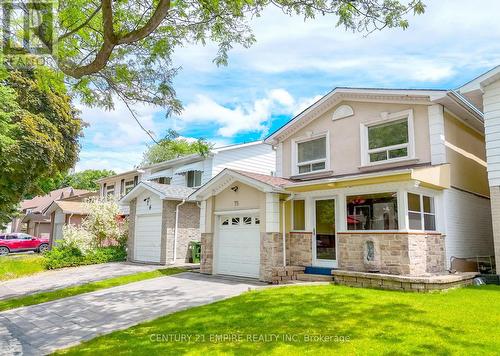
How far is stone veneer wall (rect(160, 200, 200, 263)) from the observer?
64.3 feet

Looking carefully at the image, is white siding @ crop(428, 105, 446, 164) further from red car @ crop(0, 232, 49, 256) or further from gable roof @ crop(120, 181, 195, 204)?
red car @ crop(0, 232, 49, 256)

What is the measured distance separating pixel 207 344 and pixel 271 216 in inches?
292

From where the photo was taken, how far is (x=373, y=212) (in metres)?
12.2

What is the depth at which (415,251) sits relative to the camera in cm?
1107

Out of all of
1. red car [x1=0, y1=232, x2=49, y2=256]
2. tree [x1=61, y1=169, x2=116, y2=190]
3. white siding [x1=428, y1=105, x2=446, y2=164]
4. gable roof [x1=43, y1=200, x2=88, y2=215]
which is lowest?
red car [x1=0, y1=232, x2=49, y2=256]

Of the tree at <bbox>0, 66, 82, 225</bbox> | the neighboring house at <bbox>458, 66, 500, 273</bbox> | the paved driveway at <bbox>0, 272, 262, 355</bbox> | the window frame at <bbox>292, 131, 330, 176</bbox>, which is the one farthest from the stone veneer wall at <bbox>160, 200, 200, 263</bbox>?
the neighboring house at <bbox>458, 66, 500, 273</bbox>

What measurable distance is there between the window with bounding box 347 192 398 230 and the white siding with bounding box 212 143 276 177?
11.6 metres

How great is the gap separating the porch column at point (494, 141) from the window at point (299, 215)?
248 inches

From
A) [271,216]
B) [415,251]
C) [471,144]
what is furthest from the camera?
[471,144]

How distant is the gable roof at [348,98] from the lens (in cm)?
→ 1259

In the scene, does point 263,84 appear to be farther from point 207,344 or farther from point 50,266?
point 50,266

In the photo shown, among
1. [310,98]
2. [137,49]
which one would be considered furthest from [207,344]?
[310,98]

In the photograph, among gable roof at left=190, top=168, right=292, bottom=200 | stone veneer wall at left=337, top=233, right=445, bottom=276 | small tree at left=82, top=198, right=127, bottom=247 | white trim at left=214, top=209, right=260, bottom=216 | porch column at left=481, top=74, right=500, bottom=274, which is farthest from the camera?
small tree at left=82, top=198, right=127, bottom=247

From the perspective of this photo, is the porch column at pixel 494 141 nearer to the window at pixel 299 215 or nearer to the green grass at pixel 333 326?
the green grass at pixel 333 326
